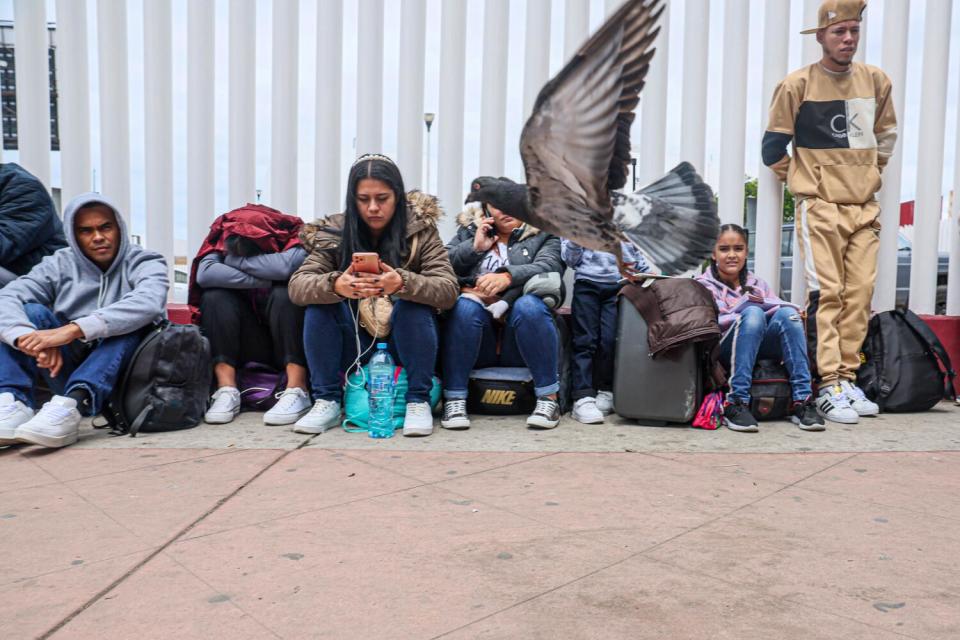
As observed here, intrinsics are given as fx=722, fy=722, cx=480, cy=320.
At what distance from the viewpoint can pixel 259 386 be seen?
3.71 metres

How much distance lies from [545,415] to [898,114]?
274 centimetres

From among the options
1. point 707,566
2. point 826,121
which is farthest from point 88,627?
point 826,121

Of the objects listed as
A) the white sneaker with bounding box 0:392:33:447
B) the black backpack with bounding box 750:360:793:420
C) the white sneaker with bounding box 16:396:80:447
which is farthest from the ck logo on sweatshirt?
the white sneaker with bounding box 0:392:33:447

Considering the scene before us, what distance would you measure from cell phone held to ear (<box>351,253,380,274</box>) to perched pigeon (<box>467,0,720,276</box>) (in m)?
0.80

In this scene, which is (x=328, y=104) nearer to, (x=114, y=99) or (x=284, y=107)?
(x=284, y=107)

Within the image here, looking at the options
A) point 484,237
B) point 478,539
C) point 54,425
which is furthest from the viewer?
point 484,237

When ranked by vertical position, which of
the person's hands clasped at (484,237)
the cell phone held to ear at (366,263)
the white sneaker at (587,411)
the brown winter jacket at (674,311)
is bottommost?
the white sneaker at (587,411)

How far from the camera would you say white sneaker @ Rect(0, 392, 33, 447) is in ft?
9.29

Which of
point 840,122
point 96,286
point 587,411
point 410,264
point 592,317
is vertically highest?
point 840,122

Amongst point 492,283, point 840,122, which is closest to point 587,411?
point 492,283

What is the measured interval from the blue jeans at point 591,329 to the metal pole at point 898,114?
1675mm

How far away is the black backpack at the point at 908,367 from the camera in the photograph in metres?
3.73

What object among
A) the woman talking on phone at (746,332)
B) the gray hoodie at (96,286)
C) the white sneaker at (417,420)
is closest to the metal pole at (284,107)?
the gray hoodie at (96,286)

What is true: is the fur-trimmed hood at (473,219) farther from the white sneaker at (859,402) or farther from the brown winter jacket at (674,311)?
the white sneaker at (859,402)
